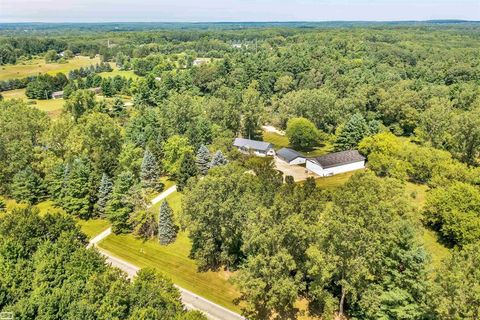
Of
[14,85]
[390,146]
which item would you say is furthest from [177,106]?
[14,85]

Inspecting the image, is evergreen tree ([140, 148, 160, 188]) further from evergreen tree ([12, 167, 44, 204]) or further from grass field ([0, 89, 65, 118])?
grass field ([0, 89, 65, 118])

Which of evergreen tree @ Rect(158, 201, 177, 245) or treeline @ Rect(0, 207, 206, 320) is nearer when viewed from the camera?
treeline @ Rect(0, 207, 206, 320)

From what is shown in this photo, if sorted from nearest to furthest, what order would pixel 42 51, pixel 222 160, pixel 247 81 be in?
pixel 222 160 < pixel 247 81 < pixel 42 51

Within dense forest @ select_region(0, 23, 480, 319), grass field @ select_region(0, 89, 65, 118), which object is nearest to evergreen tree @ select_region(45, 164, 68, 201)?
dense forest @ select_region(0, 23, 480, 319)

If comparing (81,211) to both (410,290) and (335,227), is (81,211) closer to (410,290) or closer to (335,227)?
(335,227)

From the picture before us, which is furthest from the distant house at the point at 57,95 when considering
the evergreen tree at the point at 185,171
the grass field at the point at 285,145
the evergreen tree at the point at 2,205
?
the evergreen tree at the point at 185,171

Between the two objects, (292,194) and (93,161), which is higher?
(292,194)

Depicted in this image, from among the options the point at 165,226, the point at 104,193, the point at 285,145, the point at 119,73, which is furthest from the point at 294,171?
the point at 119,73
